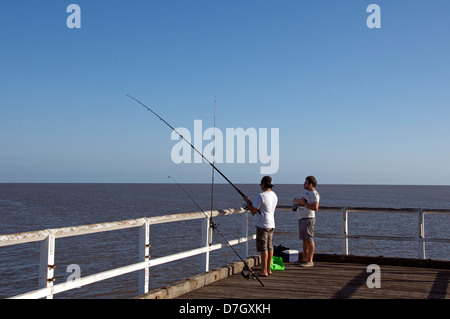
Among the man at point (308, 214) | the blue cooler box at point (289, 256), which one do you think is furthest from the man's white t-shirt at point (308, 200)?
the blue cooler box at point (289, 256)

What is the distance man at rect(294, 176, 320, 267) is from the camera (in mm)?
7804

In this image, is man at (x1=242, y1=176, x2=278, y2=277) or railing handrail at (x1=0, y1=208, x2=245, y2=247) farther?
man at (x1=242, y1=176, x2=278, y2=277)

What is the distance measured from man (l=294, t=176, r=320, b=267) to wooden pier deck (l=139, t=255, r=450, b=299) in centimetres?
28

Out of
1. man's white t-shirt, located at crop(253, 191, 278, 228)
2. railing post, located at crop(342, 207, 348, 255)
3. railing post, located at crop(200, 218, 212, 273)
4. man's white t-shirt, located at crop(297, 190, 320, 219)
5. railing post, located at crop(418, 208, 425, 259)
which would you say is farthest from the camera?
Answer: railing post, located at crop(342, 207, 348, 255)

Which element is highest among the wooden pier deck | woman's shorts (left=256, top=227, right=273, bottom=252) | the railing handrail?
the railing handrail

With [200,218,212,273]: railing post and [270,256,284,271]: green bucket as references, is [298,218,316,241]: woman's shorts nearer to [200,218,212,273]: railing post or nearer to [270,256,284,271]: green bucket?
[270,256,284,271]: green bucket

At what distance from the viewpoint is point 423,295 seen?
19.8 ft

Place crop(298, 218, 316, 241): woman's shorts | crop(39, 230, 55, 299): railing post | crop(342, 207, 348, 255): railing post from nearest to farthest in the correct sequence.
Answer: crop(39, 230, 55, 299): railing post
crop(298, 218, 316, 241): woman's shorts
crop(342, 207, 348, 255): railing post

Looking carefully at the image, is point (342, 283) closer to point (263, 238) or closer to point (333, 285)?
point (333, 285)

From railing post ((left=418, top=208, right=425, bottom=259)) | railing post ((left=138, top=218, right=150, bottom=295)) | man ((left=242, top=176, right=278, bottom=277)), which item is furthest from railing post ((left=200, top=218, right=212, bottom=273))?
→ railing post ((left=418, top=208, right=425, bottom=259))

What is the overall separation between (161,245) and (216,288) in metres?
17.0

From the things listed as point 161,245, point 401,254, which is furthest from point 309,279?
point 161,245

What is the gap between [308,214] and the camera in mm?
8039

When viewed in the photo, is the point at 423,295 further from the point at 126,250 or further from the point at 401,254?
the point at 126,250
